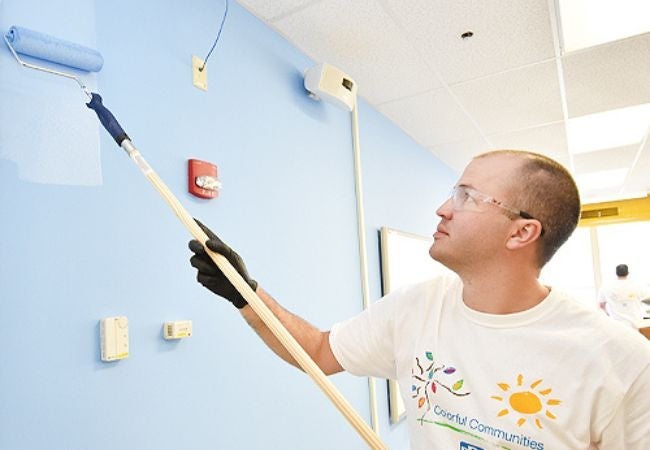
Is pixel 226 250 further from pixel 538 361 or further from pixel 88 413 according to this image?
pixel 538 361

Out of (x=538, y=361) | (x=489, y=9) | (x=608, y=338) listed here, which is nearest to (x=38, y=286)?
(x=538, y=361)

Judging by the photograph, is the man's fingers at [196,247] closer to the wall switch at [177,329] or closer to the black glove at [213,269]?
the black glove at [213,269]

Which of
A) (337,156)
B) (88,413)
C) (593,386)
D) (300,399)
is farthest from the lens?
(337,156)

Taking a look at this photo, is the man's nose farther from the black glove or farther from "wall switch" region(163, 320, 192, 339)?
"wall switch" region(163, 320, 192, 339)

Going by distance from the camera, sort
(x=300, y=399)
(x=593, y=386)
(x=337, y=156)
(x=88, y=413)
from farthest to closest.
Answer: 1. (x=337, y=156)
2. (x=300, y=399)
3. (x=88, y=413)
4. (x=593, y=386)

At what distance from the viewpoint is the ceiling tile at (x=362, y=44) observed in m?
1.76

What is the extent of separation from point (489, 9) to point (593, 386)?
1484 millimetres

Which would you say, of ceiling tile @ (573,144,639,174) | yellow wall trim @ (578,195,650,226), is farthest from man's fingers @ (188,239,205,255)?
yellow wall trim @ (578,195,650,226)

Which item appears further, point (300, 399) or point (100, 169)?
point (300, 399)

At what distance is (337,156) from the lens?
2250 millimetres

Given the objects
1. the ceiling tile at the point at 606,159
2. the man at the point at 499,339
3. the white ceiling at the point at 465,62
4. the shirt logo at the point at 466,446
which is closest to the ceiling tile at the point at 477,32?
the white ceiling at the point at 465,62

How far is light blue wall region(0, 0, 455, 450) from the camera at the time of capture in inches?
39.0

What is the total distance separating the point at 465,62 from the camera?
7.24 ft

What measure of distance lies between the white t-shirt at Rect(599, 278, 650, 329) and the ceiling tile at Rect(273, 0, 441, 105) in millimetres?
3933
